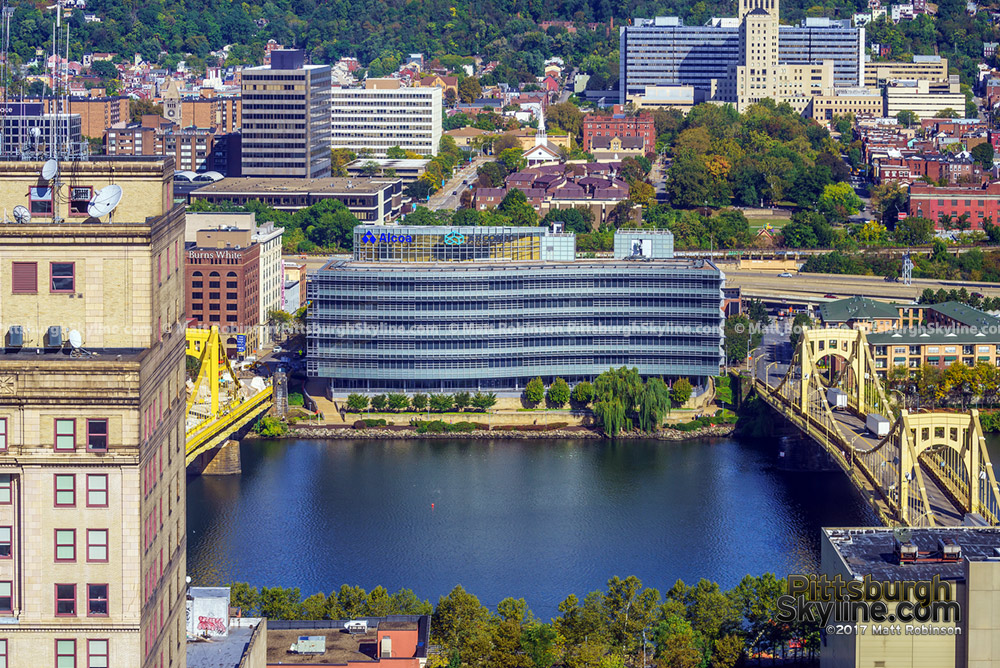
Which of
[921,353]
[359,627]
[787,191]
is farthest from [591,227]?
[359,627]

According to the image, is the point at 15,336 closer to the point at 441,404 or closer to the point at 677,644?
the point at 677,644

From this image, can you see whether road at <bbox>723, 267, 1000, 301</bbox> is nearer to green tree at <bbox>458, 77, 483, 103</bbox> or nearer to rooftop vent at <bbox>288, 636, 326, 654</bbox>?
rooftop vent at <bbox>288, 636, 326, 654</bbox>

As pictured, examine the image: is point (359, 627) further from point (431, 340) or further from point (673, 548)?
point (431, 340)

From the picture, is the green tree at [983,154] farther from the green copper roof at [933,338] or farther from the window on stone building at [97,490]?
the window on stone building at [97,490]

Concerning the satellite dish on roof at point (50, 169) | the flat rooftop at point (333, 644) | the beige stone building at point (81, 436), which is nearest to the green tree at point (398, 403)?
the flat rooftop at point (333, 644)

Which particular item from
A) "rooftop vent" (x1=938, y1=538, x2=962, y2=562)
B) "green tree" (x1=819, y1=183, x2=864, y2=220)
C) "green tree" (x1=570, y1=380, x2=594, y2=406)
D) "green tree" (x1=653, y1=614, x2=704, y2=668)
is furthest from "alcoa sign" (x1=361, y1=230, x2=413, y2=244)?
"green tree" (x1=819, y1=183, x2=864, y2=220)

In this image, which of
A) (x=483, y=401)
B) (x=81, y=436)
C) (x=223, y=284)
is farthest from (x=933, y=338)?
(x=81, y=436)
